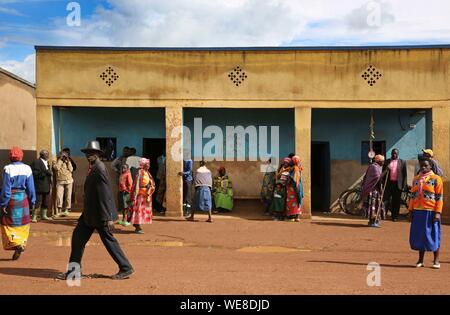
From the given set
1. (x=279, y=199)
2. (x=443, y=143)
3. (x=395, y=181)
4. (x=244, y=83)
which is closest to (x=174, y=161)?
(x=244, y=83)

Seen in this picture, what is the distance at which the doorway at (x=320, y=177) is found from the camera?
1777cm

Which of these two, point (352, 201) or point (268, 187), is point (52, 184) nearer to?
point (268, 187)

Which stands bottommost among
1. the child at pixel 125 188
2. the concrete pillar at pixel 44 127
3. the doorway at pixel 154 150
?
the child at pixel 125 188

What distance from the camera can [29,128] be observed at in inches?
968

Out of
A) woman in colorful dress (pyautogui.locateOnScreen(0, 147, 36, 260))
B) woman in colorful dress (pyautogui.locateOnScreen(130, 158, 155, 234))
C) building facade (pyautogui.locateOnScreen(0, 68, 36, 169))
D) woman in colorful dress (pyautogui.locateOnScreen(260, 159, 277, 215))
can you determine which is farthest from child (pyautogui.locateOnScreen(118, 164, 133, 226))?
building facade (pyautogui.locateOnScreen(0, 68, 36, 169))

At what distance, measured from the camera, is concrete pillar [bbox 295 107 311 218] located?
15.4 meters

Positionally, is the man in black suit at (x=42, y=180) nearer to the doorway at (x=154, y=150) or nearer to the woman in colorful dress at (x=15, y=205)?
the doorway at (x=154, y=150)

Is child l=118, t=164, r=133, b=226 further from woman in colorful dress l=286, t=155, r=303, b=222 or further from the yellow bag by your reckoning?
the yellow bag

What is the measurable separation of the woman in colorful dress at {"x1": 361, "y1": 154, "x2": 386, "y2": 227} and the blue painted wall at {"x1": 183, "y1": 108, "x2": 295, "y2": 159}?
146 inches

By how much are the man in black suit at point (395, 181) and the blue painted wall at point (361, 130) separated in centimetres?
222

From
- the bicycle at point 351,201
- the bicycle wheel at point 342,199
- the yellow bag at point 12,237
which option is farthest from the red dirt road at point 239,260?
the bicycle wheel at point 342,199

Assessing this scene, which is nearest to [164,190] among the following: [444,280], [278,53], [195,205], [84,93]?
[195,205]

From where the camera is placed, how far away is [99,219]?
7590mm

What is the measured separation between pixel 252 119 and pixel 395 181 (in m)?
4.55
